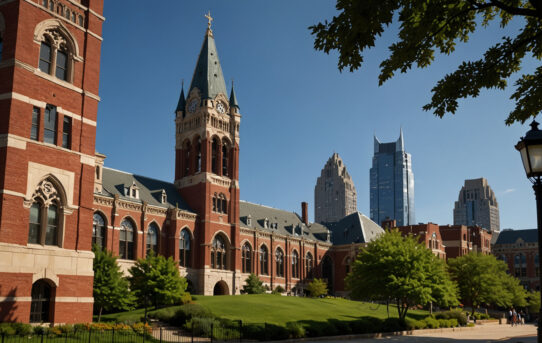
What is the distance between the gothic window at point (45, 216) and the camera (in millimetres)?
26125

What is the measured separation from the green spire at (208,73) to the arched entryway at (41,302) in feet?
137

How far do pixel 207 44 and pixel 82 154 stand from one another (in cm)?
4266

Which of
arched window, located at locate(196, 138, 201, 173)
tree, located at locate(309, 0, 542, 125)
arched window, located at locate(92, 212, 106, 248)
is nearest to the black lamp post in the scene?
tree, located at locate(309, 0, 542, 125)

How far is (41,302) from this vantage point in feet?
85.8

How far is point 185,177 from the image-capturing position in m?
66.5

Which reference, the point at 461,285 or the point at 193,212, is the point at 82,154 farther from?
the point at 461,285

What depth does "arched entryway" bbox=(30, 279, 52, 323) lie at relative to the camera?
84.3 feet

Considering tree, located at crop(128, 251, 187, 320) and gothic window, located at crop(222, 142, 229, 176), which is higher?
gothic window, located at crop(222, 142, 229, 176)

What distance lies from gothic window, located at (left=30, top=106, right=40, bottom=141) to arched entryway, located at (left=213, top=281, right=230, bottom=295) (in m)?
40.2

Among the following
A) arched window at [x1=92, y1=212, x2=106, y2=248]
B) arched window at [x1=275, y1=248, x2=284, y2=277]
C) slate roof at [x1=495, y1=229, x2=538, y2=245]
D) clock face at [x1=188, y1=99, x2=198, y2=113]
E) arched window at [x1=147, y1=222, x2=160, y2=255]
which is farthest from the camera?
slate roof at [x1=495, y1=229, x2=538, y2=245]

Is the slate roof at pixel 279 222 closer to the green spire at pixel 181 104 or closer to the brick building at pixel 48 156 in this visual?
the green spire at pixel 181 104

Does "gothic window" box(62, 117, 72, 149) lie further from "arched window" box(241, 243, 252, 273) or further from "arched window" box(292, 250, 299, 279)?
"arched window" box(292, 250, 299, 279)

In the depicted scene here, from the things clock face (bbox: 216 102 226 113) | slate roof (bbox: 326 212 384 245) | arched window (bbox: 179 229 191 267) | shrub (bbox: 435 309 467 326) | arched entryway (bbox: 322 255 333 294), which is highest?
clock face (bbox: 216 102 226 113)

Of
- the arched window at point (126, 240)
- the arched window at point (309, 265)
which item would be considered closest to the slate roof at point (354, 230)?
the arched window at point (309, 265)
